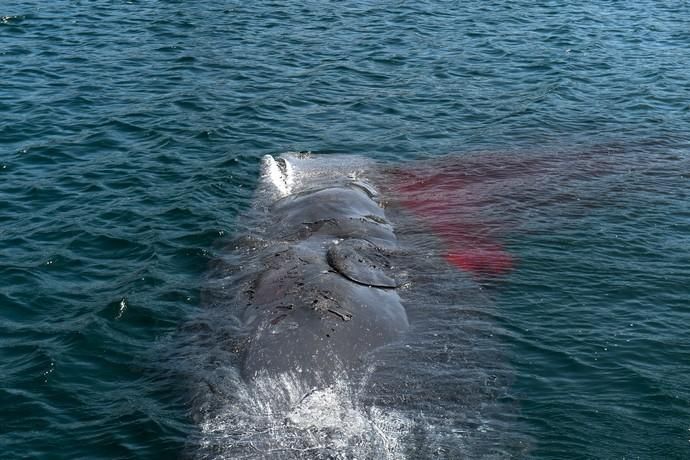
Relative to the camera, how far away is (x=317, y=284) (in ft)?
48.4

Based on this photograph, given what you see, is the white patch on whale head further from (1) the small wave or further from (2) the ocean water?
(1) the small wave

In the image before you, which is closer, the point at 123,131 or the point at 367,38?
the point at 123,131

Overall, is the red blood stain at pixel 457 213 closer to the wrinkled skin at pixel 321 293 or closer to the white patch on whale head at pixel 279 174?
the wrinkled skin at pixel 321 293

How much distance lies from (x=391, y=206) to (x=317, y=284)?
643cm

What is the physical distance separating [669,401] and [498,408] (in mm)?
2937

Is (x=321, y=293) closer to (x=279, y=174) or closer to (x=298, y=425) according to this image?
(x=298, y=425)

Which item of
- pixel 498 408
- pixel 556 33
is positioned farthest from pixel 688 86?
pixel 498 408

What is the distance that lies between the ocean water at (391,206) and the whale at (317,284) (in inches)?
18.3

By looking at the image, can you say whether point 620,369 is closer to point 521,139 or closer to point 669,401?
point 669,401

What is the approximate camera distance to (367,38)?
34.3 m

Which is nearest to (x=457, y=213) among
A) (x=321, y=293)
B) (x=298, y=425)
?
(x=321, y=293)

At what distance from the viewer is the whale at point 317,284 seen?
522 inches

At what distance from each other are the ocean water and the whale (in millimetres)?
465

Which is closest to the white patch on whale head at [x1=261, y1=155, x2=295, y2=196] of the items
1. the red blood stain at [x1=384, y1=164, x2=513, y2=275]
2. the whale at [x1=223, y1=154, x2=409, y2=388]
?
the whale at [x1=223, y1=154, x2=409, y2=388]
